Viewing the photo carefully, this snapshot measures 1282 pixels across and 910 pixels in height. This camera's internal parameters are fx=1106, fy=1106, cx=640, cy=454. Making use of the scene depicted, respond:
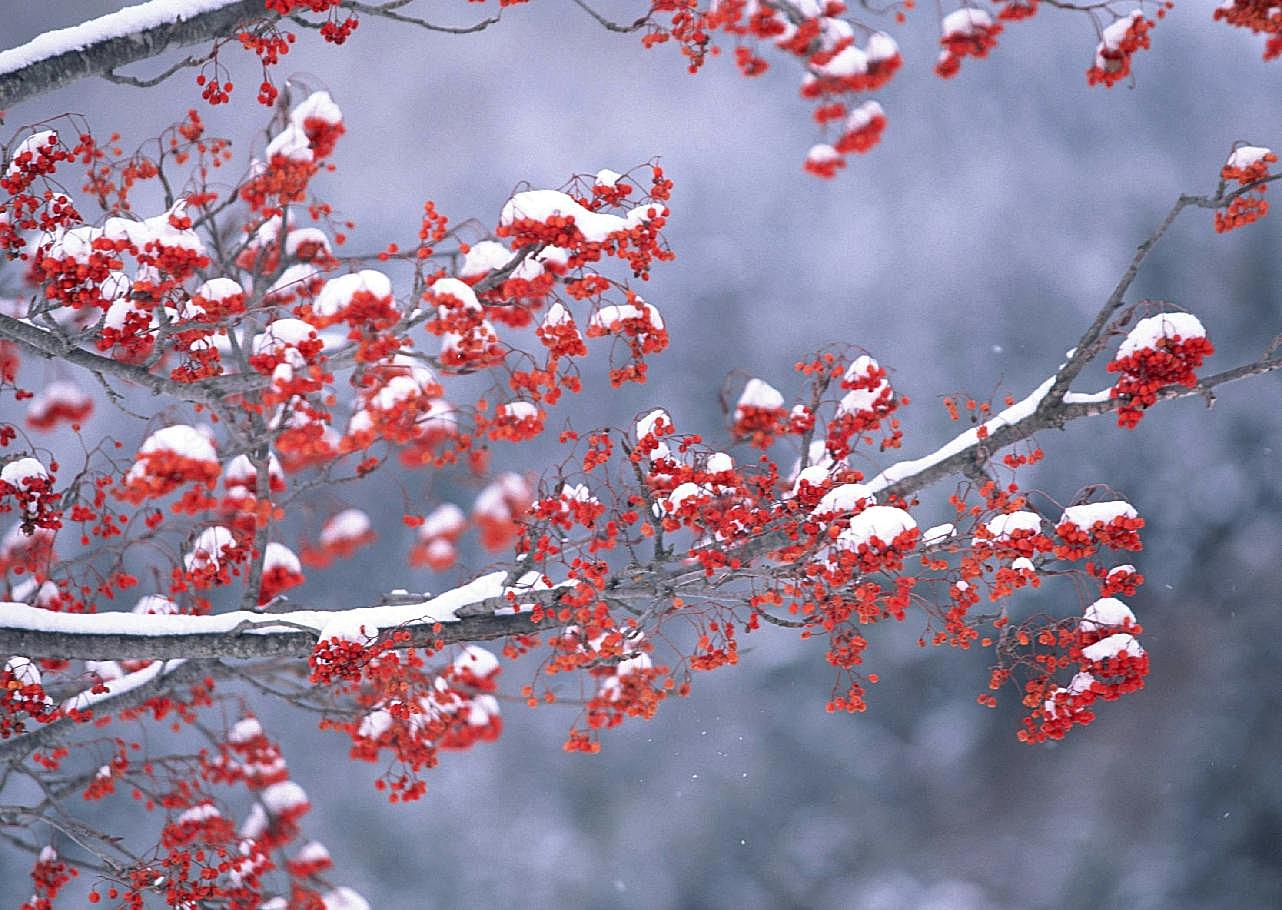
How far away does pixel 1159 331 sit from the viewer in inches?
119

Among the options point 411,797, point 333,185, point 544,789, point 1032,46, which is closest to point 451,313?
point 411,797

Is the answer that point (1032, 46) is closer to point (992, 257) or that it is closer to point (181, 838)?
point (992, 257)

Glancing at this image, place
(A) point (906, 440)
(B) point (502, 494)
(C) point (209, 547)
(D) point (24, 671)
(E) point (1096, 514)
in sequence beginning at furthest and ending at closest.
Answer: (A) point (906, 440) → (B) point (502, 494) → (C) point (209, 547) → (D) point (24, 671) → (E) point (1096, 514)

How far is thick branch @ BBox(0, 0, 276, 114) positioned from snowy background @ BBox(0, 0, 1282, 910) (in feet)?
15.9

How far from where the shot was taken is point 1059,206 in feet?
30.1

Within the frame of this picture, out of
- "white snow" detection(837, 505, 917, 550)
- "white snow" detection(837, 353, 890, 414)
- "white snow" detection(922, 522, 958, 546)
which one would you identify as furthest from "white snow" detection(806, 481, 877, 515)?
"white snow" detection(837, 353, 890, 414)

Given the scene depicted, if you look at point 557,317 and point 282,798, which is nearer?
point 557,317

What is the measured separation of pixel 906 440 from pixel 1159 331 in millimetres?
5833

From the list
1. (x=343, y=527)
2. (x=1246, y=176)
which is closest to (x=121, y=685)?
(x=343, y=527)

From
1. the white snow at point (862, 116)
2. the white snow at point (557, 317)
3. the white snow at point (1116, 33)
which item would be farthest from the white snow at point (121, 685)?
the white snow at point (1116, 33)

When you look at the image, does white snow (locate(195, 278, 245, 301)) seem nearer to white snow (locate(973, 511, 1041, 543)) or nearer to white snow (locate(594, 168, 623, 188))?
white snow (locate(594, 168, 623, 188))

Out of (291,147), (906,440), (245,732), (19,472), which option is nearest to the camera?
(291,147)

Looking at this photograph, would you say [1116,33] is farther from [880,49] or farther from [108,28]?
[108,28]

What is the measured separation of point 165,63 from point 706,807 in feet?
22.9
